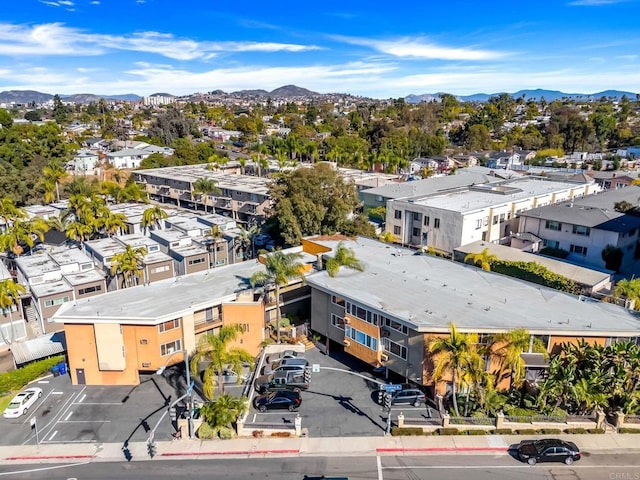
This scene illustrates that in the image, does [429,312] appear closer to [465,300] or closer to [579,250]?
[465,300]

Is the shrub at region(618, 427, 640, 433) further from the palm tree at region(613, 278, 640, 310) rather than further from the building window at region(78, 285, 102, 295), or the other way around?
the building window at region(78, 285, 102, 295)

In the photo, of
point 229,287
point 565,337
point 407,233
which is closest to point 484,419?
point 565,337

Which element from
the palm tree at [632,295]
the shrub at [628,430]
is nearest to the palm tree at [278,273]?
the shrub at [628,430]

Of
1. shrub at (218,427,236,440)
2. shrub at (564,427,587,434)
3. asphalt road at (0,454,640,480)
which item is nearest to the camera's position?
asphalt road at (0,454,640,480)

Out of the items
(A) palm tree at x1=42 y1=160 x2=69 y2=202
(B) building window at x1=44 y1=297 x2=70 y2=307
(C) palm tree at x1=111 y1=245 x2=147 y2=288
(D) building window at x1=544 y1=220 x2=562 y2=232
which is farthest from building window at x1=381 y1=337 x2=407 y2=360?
(A) palm tree at x1=42 y1=160 x2=69 y2=202

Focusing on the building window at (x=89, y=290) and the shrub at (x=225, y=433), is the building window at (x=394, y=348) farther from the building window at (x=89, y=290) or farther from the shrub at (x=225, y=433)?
the building window at (x=89, y=290)

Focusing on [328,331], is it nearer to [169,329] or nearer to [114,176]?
[169,329]
